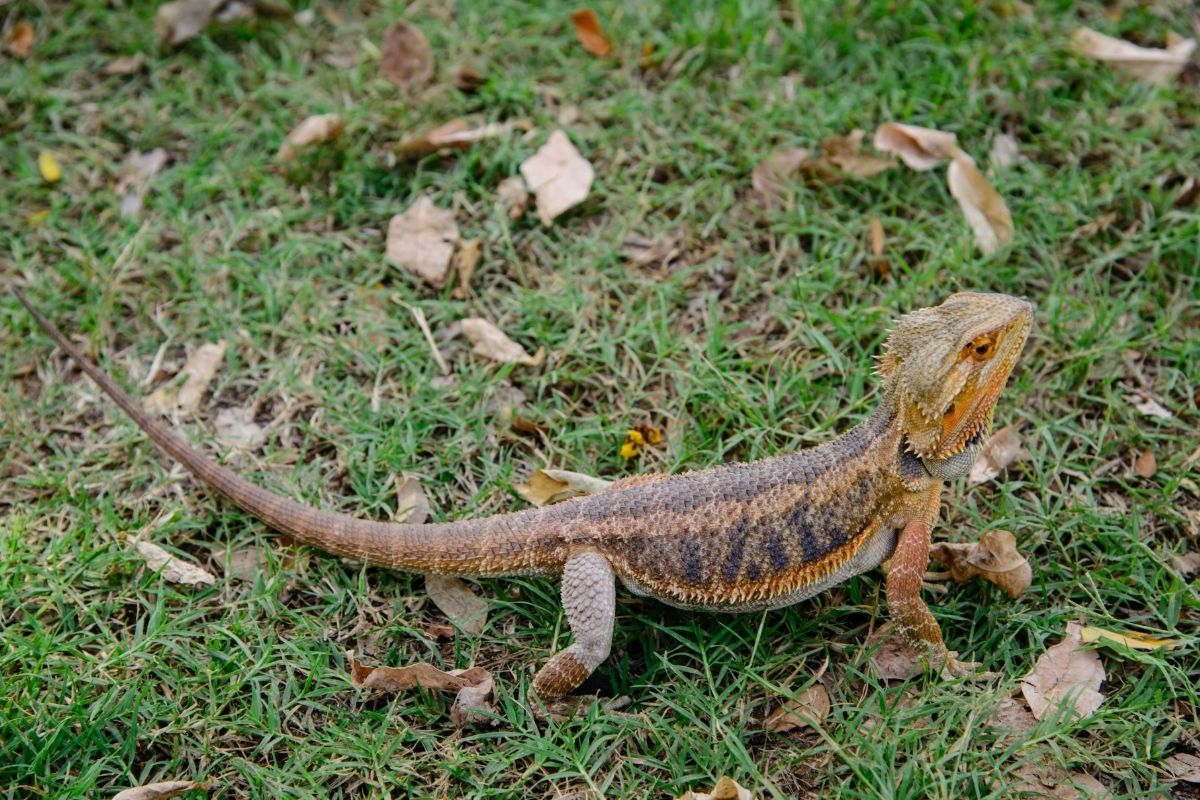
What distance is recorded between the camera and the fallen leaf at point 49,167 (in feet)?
17.9

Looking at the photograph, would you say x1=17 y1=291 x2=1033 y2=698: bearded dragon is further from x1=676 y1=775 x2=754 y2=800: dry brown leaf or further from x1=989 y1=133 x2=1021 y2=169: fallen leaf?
x1=989 y1=133 x2=1021 y2=169: fallen leaf

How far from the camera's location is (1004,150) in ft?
17.1

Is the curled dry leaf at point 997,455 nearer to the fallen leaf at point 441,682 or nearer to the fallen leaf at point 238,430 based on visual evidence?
the fallen leaf at point 441,682

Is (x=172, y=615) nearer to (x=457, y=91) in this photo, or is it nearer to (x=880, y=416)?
(x=880, y=416)

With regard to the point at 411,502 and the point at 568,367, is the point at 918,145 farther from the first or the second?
the point at 411,502

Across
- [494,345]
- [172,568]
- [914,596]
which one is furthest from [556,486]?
[172,568]

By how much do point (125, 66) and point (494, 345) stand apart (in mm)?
2993

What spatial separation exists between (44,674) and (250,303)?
75.4 inches

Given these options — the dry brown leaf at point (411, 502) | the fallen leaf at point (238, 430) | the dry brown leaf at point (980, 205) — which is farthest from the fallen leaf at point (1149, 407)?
the fallen leaf at point (238, 430)

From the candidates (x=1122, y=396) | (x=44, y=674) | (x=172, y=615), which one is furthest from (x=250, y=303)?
(x=1122, y=396)

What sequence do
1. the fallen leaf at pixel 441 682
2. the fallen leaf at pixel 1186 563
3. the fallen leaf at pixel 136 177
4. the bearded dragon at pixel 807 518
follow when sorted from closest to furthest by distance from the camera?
the bearded dragon at pixel 807 518 < the fallen leaf at pixel 441 682 < the fallen leaf at pixel 1186 563 < the fallen leaf at pixel 136 177

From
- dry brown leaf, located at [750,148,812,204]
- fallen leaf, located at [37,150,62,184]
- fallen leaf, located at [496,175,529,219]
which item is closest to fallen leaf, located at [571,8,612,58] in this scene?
fallen leaf, located at [496,175,529,219]

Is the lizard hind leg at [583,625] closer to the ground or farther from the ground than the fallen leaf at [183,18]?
closer to the ground

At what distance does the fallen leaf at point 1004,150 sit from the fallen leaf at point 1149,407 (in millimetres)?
1376
